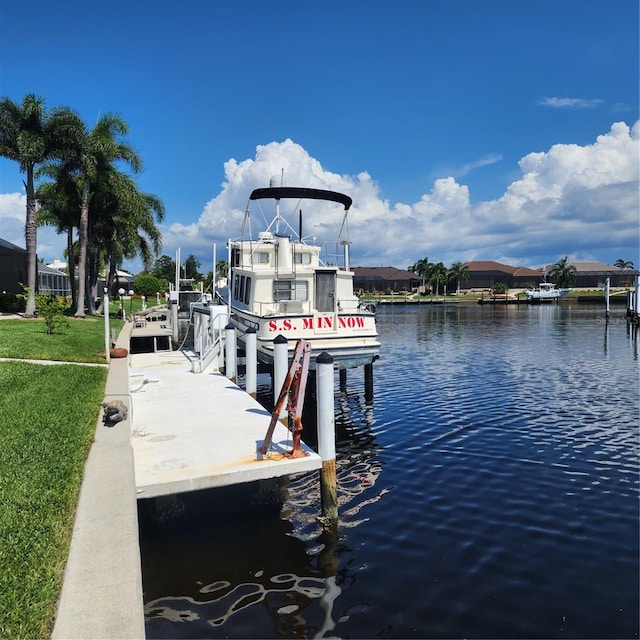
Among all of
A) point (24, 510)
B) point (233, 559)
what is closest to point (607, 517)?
point (233, 559)

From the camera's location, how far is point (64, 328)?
24781 mm

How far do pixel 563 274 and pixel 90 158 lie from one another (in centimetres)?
12598

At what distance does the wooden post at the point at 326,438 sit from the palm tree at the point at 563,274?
139 metres

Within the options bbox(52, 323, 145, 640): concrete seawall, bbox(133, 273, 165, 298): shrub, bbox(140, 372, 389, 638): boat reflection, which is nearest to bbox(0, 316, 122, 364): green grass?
bbox(140, 372, 389, 638): boat reflection

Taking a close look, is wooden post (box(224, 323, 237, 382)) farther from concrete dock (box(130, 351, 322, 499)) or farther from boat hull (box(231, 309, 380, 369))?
boat hull (box(231, 309, 380, 369))

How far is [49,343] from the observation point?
1883 centimetres

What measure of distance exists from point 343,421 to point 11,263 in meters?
34.4

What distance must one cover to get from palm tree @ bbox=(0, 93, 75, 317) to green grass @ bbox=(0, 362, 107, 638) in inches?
745

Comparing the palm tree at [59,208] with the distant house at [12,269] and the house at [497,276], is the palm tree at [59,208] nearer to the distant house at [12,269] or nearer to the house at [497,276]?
the distant house at [12,269]

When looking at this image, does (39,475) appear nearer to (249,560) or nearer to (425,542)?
(249,560)

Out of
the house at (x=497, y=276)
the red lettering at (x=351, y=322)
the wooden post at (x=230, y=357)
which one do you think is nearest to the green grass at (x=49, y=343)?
the wooden post at (x=230, y=357)

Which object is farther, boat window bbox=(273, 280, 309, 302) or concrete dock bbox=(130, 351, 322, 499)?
boat window bbox=(273, 280, 309, 302)

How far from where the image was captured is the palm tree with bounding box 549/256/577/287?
440 feet

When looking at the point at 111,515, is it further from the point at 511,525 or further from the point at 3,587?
the point at 511,525
